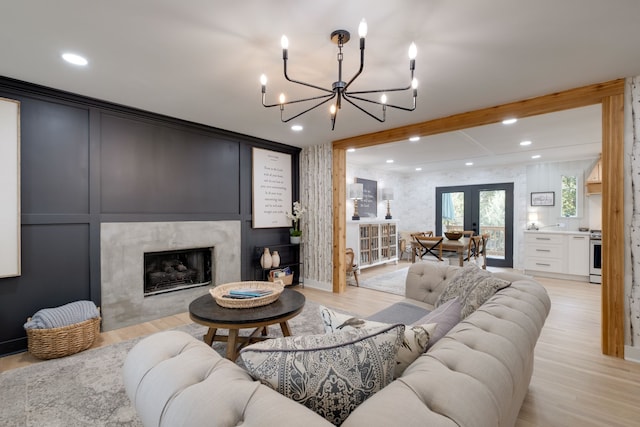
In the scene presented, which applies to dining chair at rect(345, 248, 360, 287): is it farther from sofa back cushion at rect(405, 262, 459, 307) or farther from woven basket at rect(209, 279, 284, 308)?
woven basket at rect(209, 279, 284, 308)

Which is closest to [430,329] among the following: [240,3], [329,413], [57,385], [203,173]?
[329,413]

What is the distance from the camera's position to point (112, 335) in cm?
307

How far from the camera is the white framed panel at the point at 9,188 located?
2588 millimetres

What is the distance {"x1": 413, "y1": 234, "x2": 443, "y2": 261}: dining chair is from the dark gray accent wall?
3.95 m

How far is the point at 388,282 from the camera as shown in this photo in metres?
5.41

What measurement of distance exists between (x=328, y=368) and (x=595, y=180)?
6859mm

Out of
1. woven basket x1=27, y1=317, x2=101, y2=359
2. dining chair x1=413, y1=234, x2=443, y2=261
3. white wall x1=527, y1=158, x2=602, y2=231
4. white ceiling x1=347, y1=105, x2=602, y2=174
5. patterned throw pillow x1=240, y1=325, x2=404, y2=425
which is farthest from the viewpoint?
white wall x1=527, y1=158, x2=602, y2=231

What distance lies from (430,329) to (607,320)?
271 cm

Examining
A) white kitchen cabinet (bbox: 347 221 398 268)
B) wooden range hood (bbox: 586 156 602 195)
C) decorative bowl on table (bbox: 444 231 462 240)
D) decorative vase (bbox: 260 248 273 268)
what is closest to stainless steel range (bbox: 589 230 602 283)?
wooden range hood (bbox: 586 156 602 195)

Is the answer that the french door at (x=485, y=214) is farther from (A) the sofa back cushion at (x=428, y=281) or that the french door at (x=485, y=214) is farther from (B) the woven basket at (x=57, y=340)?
(B) the woven basket at (x=57, y=340)

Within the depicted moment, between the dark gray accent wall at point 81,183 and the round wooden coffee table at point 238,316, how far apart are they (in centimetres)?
154

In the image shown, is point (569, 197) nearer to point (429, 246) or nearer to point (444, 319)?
point (429, 246)

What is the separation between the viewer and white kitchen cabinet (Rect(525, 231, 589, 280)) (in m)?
5.44

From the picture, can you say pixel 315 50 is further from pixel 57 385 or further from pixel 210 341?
pixel 57 385
